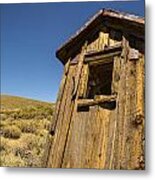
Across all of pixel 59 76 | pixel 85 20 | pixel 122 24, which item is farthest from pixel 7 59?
pixel 122 24

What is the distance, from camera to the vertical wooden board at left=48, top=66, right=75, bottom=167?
12.2 ft

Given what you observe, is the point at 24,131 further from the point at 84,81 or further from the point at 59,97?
the point at 84,81

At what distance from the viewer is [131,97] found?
362cm

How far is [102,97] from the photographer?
3738 mm

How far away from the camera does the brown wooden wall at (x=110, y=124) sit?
3533 millimetres

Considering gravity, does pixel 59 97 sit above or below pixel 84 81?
below

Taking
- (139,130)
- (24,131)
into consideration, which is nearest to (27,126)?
(24,131)

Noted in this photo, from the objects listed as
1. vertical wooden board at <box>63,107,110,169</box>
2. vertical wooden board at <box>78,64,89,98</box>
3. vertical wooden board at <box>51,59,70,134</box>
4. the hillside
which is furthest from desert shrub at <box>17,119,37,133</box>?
vertical wooden board at <box>78,64,89,98</box>

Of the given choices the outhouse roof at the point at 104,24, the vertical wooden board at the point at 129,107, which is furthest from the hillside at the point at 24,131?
the vertical wooden board at the point at 129,107

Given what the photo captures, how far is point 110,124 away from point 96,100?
0.77ft

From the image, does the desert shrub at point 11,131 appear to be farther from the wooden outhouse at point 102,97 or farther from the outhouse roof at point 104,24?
the outhouse roof at point 104,24

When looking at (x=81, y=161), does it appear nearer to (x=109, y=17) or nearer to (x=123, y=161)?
(x=123, y=161)

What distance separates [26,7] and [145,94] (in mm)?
1200

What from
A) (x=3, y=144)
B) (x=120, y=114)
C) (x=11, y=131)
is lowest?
(x=3, y=144)
